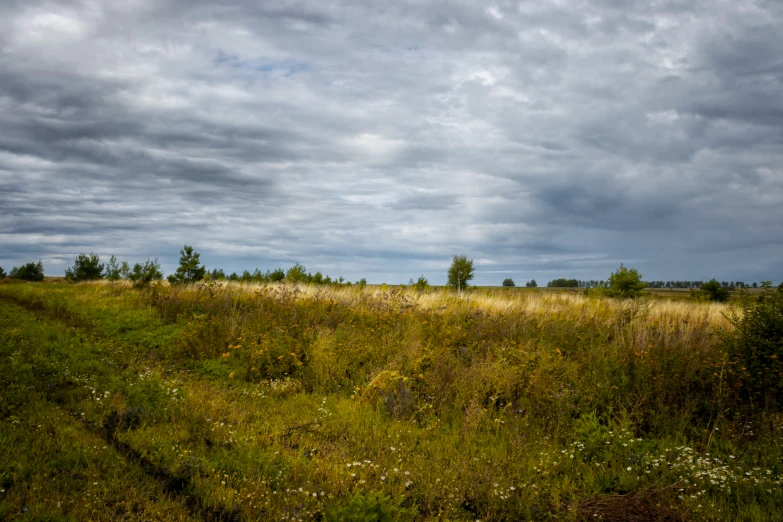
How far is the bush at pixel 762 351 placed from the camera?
7797mm

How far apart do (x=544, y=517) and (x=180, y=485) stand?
4.06m

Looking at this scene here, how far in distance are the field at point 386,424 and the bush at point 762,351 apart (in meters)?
0.20

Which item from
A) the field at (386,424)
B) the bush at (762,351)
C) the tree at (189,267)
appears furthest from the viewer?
the tree at (189,267)

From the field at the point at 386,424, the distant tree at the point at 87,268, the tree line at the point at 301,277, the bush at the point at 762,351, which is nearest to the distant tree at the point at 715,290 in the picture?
the tree line at the point at 301,277

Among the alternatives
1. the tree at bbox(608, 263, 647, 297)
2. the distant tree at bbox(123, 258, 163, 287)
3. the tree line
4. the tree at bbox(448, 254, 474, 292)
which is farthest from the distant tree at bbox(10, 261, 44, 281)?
the tree at bbox(608, 263, 647, 297)

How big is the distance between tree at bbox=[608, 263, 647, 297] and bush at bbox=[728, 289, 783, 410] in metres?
16.3

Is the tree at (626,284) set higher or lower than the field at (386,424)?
higher

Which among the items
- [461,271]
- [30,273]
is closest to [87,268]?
[30,273]

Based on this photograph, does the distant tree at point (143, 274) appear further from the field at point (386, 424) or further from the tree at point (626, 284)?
the tree at point (626, 284)

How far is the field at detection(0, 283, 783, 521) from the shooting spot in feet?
16.6

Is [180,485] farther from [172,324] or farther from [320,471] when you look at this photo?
[172,324]

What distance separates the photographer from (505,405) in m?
8.26

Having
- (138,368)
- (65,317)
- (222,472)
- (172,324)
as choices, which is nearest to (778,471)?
(222,472)

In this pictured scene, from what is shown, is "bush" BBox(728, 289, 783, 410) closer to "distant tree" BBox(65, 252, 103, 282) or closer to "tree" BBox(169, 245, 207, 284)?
"tree" BBox(169, 245, 207, 284)
